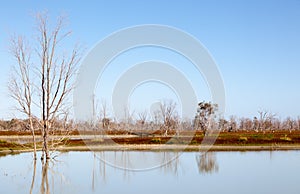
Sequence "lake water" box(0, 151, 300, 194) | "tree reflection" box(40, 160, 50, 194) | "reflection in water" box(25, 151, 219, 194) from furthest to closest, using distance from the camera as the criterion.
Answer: "reflection in water" box(25, 151, 219, 194) → "lake water" box(0, 151, 300, 194) → "tree reflection" box(40, 160, 50, 194)

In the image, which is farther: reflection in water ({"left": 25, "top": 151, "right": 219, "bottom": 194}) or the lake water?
reflection in water ({"left": 25, "top": 151, "right": 219, "bottom": 194})

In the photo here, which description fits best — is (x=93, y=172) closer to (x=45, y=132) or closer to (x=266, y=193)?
(x=45, y=132)

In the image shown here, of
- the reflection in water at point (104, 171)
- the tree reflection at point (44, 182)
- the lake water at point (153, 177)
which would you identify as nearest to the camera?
the tree reflection at point (44, 182)

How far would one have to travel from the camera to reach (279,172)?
15.1 metres

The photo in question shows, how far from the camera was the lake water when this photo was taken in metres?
11.7

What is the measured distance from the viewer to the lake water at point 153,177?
38.4 ft

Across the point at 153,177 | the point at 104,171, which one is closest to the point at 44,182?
the point at 104,171

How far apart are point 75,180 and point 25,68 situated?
31.3 feet

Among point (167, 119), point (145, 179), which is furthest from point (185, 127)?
point (145, 179)

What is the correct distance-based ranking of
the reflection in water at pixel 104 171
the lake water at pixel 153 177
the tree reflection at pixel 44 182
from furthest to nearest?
the reflection in water at pixel 104 171, the lake water at pixel 153 177, the tree reflection at pixel 44 182

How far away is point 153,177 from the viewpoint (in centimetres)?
1440

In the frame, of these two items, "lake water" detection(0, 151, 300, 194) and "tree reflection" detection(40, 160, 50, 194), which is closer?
"tree reflection" detection(40, 160, 50, 194)

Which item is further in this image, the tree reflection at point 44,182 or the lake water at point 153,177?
the lake water at point 153,177

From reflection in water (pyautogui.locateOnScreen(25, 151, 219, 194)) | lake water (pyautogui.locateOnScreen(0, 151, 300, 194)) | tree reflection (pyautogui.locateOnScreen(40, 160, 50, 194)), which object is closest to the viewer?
tree reflection (pyautogui.locateOnScreen(40, 160, 50, 194))
